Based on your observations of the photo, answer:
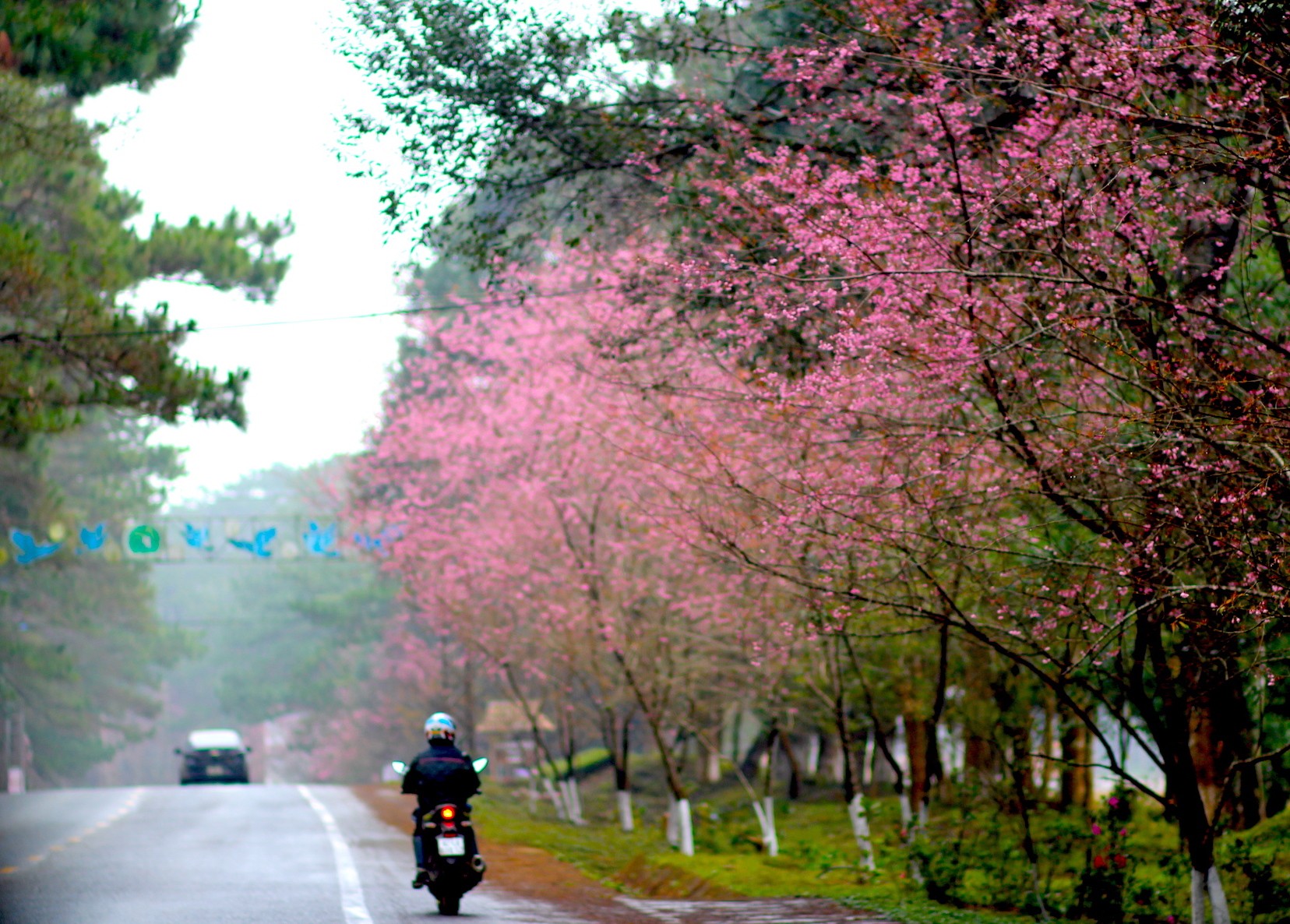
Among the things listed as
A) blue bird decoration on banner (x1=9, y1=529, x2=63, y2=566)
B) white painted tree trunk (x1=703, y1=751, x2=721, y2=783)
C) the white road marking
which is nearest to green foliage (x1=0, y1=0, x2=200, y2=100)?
the white road marking

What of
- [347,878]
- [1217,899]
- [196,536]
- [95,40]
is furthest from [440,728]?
[196,536]

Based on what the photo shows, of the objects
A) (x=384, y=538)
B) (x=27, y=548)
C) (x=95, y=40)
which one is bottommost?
(x=384, y=538)

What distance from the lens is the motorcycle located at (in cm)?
1291

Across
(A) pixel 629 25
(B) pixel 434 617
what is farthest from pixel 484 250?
(B) pixel 434 617

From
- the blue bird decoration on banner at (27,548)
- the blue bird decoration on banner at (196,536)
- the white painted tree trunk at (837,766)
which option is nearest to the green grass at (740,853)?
the white painted tree trunk at (837,766)

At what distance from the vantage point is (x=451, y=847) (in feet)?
42.9

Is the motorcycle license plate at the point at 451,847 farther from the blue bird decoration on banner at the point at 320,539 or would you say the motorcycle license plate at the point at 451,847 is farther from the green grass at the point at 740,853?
→ the blue bird decoration on banner at the point at 320,539

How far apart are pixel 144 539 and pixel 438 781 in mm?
26928

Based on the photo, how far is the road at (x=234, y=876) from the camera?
42.2 feet

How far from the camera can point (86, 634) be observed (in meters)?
64.4

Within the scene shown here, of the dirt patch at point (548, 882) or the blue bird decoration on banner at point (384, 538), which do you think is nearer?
the dirt patch at point (548, 882)

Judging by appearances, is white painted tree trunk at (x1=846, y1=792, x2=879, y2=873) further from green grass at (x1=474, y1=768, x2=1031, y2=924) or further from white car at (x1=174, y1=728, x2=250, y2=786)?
white car at (x1=174, y1=728, x2=250, y2=786)

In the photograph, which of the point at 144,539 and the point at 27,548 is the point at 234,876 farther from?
the point at 144,539

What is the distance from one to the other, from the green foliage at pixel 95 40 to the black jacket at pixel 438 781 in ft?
37.6
